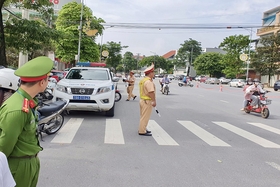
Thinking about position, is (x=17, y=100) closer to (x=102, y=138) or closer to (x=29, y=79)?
(x=29, y=79)

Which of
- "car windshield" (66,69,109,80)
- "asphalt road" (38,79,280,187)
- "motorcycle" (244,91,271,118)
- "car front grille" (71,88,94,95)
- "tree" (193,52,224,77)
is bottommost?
"asphalt road" (38,79,280,187)

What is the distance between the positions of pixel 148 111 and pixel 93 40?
28511 mm

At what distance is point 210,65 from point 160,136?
220ft

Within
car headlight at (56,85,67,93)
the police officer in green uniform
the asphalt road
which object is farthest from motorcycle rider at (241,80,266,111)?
the police officer in green uniform

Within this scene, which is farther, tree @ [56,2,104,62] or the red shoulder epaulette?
tree @ [56,2,104,62]

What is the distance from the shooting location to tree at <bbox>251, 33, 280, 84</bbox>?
42969 millimetres

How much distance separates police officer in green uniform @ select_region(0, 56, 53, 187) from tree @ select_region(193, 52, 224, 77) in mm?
71045

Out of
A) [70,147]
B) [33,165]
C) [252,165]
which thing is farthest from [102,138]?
[33,165]

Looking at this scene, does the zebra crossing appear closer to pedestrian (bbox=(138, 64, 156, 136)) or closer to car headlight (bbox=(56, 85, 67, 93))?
pedestrian (bbox=(138, 64, 156, 136))

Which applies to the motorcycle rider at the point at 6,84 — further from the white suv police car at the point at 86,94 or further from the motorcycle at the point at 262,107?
the motorcycle at the point at 262,107

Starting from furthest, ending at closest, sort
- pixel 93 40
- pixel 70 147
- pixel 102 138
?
pixel 93 40 < pixel 102 138 < pixel 70 147

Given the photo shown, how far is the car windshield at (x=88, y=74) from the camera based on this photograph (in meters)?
10.0

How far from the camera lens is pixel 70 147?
559cm

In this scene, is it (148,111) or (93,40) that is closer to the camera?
(148,111)
